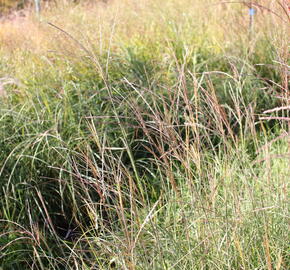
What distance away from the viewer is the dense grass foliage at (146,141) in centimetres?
165

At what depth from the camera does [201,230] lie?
1769 millimetres

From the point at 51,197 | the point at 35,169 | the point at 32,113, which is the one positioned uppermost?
the point at 32,113

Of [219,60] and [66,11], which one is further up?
[66,11]

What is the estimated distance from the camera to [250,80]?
3680 millimetres

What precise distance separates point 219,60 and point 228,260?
2.91 m

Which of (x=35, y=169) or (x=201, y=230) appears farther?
(x=35, y=169)

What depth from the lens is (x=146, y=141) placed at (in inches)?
69.1

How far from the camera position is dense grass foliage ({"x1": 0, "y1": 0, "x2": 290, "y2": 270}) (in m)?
1.65

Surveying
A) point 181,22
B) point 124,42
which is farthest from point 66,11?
point 181,22

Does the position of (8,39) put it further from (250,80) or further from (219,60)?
(250,80)

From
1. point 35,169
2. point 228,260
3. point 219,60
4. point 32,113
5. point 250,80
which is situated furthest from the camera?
point 219,60

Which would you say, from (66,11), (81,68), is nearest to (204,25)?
(66,11)

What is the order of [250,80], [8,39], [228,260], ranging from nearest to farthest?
[228,260]
[250,80]
[8,39]

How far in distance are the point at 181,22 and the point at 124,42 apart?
0.80 metres
